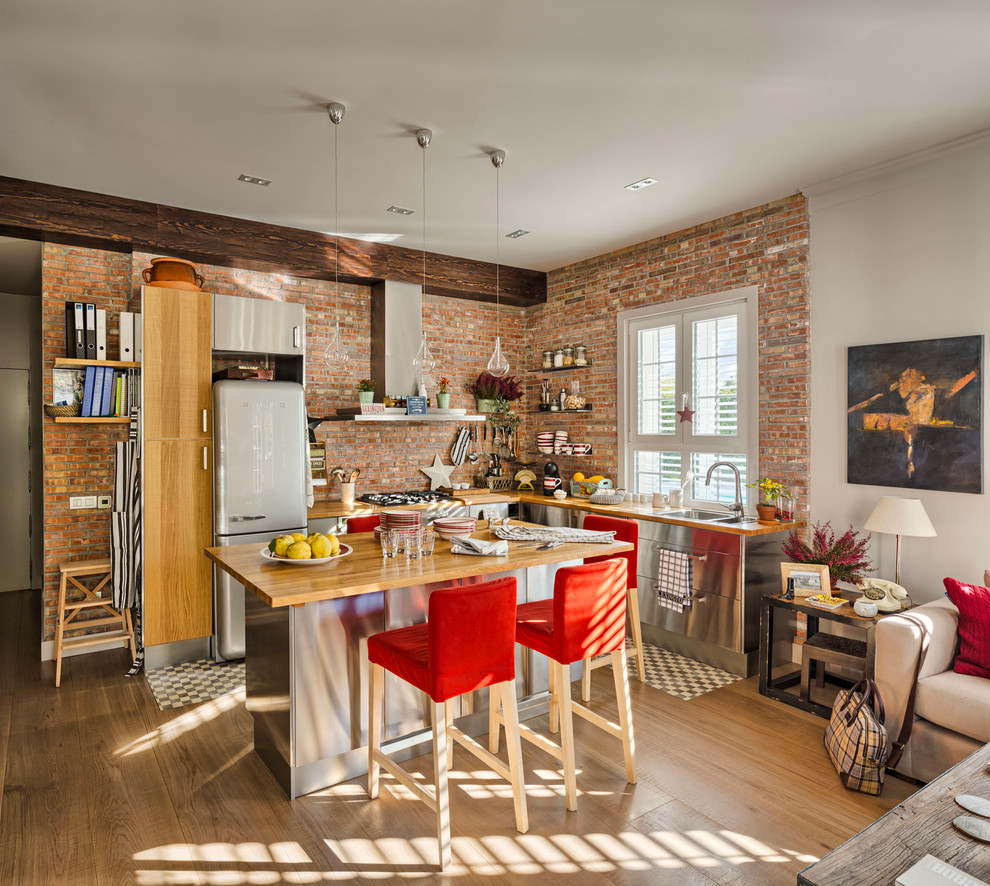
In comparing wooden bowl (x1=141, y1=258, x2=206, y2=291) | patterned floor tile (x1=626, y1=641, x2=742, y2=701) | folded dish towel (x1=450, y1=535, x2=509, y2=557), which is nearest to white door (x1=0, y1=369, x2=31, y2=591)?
wooden bowl (x1=141, y1=258, x2=206, y2=291)

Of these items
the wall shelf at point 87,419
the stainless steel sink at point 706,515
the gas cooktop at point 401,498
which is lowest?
the stainless steel sink at point 706,515

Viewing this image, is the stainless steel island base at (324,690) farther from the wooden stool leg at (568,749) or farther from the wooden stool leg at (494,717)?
the wooden stool leg at (568,749)

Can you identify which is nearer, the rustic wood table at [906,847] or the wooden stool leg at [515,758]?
the rustic wood table at [906,847]

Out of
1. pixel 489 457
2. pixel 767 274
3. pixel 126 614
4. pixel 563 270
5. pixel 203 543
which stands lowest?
pixel 126 614

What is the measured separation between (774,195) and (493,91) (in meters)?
2.32

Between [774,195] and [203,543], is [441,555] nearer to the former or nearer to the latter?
[203,543]

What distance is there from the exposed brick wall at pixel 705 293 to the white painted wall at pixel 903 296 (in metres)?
0.12

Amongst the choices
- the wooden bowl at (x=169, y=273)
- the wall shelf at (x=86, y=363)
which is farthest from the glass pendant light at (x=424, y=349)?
the wall shelf at (x=86, y=363)

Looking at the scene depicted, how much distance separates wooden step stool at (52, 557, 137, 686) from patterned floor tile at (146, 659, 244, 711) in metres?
0.33

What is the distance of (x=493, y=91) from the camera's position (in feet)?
9.72

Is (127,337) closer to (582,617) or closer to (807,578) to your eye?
(582,617)

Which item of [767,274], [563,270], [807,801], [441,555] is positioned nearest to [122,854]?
[441,555]

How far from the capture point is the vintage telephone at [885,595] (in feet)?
10.6

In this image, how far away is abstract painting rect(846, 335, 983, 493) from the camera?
3426 millimetres
